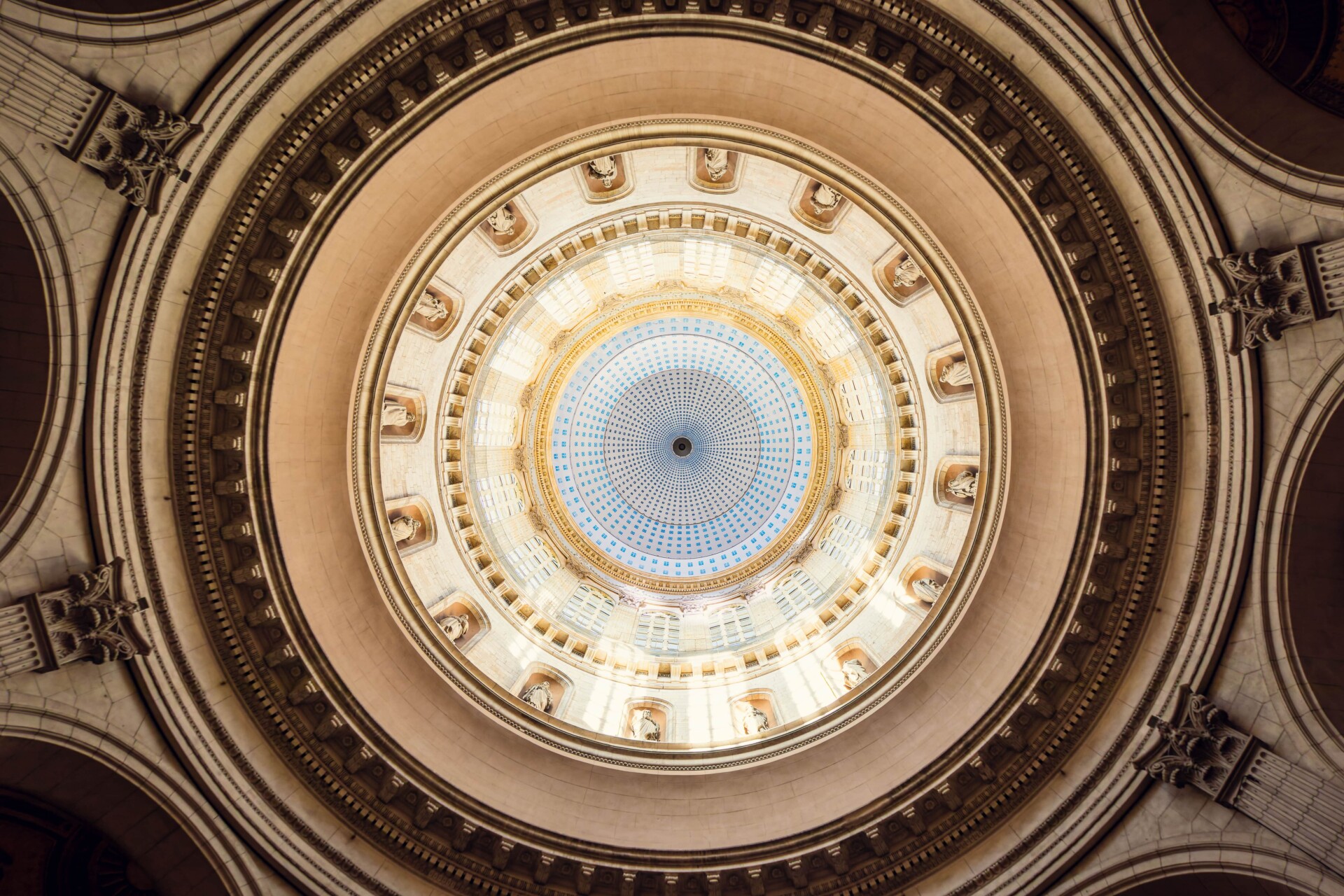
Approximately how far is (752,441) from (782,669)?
12.7 metres

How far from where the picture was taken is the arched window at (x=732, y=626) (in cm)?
2362

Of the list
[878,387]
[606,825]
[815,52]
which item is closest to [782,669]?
[606,825]

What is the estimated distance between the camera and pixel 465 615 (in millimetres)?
20156

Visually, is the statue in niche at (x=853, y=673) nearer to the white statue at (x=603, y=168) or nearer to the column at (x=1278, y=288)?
the column at (x=1278, y=288)

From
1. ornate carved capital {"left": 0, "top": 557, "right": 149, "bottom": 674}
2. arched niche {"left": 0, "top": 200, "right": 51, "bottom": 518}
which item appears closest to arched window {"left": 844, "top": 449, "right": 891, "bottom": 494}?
ornate carved capital {"left": 0, "top": 557, "right": 149, "bottom": 674}

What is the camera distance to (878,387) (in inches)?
838

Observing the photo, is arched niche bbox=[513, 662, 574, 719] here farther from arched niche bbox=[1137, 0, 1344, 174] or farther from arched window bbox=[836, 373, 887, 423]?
arched niche bbox=[1137, 0, 1344, 174]

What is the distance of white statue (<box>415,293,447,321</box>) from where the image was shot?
16562mm

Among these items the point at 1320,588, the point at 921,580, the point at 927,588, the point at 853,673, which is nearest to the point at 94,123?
the point at 853,673

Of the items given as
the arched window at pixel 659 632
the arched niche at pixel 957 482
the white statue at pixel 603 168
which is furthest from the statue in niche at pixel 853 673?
the white statue at pixel 603 168

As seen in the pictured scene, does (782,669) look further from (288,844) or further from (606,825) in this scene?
Answer: (288,844)

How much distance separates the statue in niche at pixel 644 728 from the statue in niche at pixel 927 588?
7.98 meters

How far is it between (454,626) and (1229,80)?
1986cm

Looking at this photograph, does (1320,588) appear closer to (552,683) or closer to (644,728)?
(644,728)
